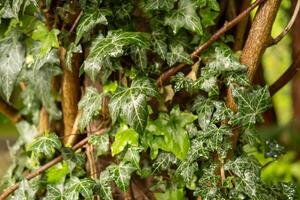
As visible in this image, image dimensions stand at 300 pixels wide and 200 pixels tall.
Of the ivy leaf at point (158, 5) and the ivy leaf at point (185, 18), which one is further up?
the ivy leaf at point (158, 5)

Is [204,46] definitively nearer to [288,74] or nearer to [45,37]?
[288,74]

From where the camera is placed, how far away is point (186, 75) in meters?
1.13

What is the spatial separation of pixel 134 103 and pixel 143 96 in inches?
0.9

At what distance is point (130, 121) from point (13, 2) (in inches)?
15.0

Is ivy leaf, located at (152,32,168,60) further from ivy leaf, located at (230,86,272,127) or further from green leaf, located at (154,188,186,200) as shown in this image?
green leaf, located at (154,188,186,200)

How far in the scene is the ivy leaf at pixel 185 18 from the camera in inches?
40.4

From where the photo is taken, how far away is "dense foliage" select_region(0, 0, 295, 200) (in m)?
0.97

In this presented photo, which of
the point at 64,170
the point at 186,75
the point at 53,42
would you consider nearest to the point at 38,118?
the point at 64,170

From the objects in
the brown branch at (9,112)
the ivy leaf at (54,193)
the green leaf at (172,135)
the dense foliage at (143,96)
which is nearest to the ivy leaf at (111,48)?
the dense foliage at (143,96)

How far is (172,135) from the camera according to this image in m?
1.08

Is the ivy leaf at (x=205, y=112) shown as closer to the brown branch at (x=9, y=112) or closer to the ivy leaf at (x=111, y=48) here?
the ivy leaf at (x=111, y=48)

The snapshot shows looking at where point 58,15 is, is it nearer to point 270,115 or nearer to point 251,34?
point 251,34

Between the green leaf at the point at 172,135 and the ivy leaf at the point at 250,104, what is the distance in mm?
138

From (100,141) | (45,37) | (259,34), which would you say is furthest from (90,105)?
(259,34)
